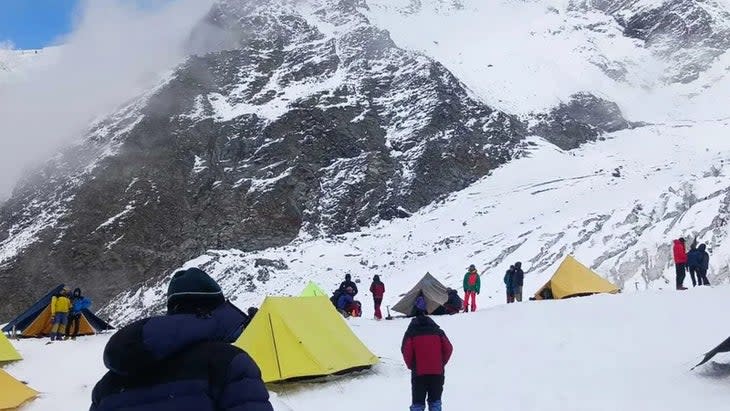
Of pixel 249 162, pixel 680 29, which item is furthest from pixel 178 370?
pixel 680 29

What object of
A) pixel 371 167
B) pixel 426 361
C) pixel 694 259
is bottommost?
pixel 426 361

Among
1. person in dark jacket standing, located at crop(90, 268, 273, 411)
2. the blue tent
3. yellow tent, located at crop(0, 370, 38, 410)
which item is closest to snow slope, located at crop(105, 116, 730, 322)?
the blue tent

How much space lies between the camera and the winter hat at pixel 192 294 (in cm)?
298

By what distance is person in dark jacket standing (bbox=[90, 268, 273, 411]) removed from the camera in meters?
2.67

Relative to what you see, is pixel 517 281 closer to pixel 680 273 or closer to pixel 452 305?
pixel 452 305

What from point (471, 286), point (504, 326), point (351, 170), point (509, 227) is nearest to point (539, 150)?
point (351, 170)

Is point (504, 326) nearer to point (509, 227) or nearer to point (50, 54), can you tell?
point (509, 227)

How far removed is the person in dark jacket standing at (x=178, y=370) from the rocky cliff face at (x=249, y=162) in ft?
159

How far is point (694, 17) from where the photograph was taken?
99.1 m

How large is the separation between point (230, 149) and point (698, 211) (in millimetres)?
41526

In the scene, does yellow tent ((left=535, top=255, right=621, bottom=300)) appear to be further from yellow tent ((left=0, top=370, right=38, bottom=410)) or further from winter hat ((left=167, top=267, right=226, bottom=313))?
winter hat ((left=167, top=267, right=226, bottom=313))

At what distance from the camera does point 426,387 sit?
7.41 metres

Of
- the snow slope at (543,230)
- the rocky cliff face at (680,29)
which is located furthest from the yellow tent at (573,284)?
the rocky cliff face at (680,29)

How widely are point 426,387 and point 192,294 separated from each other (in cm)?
494
